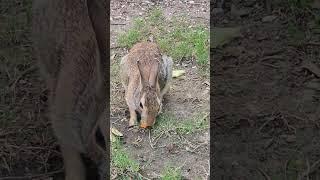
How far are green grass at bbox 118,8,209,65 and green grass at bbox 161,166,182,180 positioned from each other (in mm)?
972

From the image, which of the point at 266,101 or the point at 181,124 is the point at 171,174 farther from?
the point at 266,101

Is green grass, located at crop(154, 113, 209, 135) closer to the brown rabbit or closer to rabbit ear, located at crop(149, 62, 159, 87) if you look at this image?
rabbit ear, located at crop(149, 62, 159, 87)

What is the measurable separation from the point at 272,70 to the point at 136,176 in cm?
97

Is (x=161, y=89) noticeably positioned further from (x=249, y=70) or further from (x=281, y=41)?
(x=281, y=41)

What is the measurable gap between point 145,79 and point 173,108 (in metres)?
0.19

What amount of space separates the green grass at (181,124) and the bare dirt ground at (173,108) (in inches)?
1.1

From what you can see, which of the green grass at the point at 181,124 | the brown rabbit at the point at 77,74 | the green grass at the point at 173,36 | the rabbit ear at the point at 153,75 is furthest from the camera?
the green grass at the point at 173,36

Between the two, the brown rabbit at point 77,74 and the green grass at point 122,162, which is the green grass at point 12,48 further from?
the brown rabbit at point 77,74

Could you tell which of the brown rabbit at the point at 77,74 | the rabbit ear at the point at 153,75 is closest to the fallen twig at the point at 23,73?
the rabbit ear at the point at 153,75

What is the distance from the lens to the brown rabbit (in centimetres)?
229

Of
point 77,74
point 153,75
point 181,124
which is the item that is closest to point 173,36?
point 153,75

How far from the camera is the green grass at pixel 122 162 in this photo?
2.94 m

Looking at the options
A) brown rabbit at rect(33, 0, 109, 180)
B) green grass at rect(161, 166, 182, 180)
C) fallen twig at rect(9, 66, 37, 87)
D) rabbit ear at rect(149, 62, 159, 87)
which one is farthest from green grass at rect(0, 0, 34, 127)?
brown rabbit at rect(33, 0, 109, 180)

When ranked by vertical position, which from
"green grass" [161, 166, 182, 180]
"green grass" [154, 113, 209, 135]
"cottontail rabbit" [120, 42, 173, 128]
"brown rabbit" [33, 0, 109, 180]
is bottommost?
"green grass" [161, 166, 182, 180]
